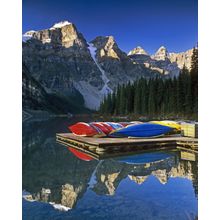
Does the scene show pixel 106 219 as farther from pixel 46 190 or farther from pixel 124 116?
pixel 124 116

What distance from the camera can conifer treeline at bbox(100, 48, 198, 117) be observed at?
3.63 m

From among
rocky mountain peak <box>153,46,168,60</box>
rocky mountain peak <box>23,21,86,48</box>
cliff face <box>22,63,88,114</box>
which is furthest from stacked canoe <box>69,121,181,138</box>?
rocky mountain peak <box>23,21,86,48</box>

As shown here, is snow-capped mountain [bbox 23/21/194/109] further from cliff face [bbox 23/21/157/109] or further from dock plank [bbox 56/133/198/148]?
dock plank [bbox 56/133/198/148]

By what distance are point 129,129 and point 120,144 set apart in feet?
0.64

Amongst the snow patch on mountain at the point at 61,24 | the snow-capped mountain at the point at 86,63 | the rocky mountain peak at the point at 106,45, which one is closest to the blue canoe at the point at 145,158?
the snow-capped mountain at the point at 86,63

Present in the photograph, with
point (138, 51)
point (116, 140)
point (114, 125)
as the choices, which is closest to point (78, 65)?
point (138, 51)

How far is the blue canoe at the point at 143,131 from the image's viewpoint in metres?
3.84

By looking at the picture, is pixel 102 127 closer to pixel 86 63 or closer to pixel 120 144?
pixel 120 144

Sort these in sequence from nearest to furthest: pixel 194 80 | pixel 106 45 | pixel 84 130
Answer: pixel 194 80 < pixel 106 45 < pixel 84 130

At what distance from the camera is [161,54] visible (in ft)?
11.8
